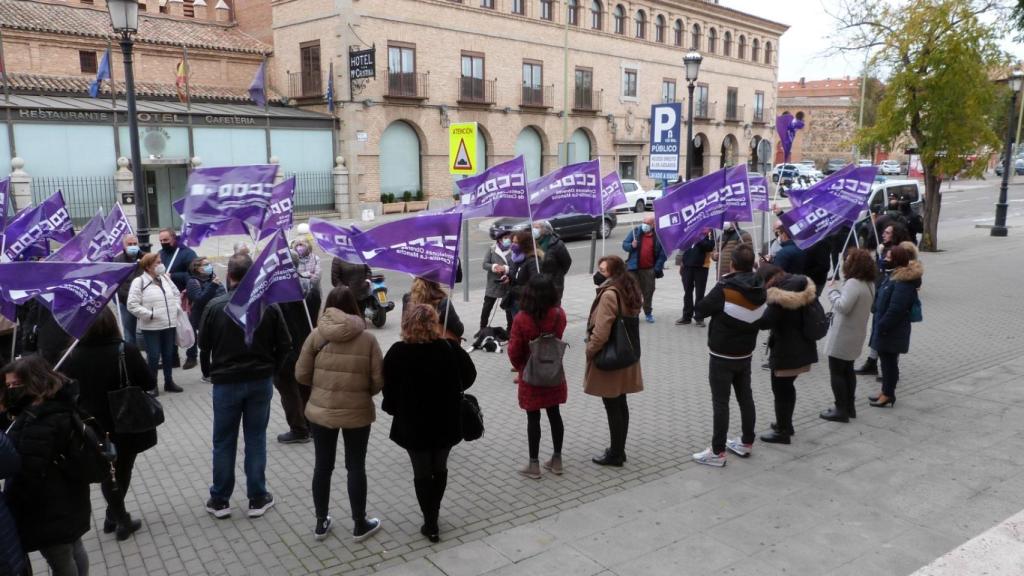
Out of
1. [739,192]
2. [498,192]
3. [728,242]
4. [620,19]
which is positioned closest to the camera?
[739,192]

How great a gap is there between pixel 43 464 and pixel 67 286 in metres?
1.36

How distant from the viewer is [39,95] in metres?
25.5

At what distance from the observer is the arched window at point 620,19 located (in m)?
41.1

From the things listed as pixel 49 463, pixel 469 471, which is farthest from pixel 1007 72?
pixel 49 463

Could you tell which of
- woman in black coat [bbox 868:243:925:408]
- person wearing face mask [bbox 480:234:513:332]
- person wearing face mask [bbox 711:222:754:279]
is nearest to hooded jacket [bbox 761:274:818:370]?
woman in black coat [bbox 868:243:925:408]

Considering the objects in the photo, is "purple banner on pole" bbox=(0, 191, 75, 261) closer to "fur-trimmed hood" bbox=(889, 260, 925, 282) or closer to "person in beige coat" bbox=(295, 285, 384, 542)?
"person in beige coat" bbox=(295, 285, 384, 542)

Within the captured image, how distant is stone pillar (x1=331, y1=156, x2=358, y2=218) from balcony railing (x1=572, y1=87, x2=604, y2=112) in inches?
545

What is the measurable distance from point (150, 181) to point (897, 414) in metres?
26.0

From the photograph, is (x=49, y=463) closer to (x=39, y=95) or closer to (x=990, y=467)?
(x=990, y=467)

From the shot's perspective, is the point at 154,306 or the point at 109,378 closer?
the point at 109,378

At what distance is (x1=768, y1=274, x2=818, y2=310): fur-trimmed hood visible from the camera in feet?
20.8

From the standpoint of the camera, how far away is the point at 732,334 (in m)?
6.08

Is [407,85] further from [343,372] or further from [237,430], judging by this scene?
[343,372]

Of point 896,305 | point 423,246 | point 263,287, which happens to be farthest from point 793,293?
point 263,287
